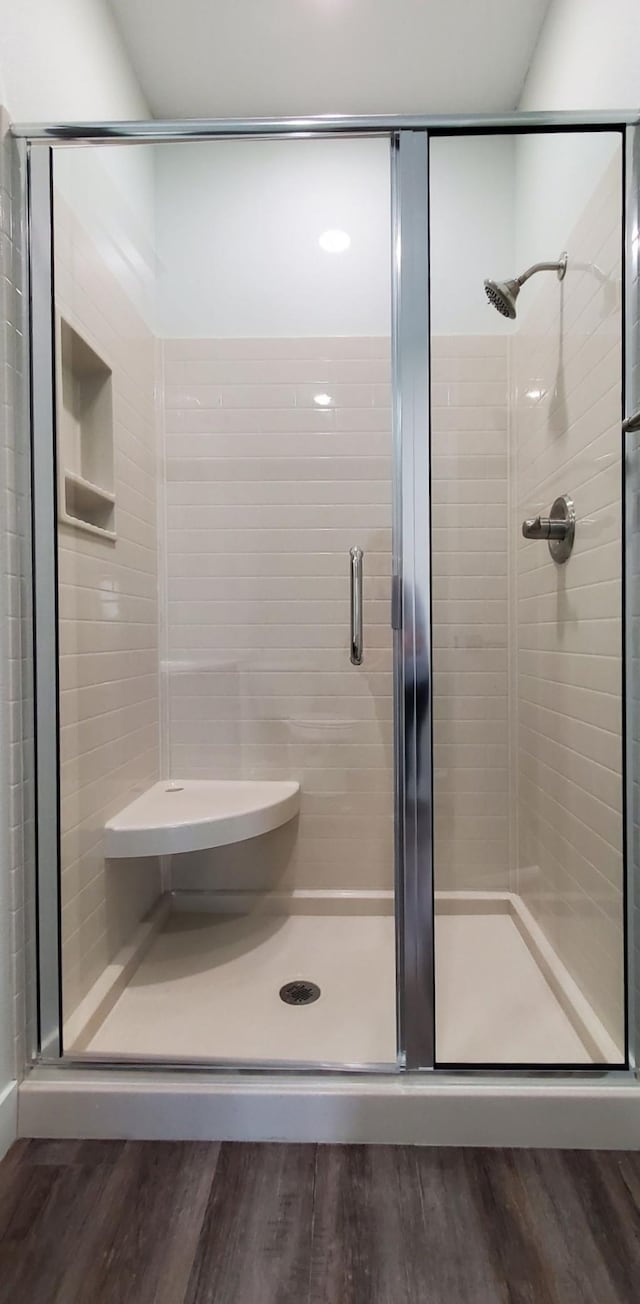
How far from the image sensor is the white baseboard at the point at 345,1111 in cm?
108

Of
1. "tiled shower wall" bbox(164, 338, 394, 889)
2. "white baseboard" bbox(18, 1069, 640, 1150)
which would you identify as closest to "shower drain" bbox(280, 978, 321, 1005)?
"white baseboard" bbox(18, 1069, 640, 1150)

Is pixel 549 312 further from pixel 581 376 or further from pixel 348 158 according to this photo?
pixel 348 158

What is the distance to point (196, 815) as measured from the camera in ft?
5.19

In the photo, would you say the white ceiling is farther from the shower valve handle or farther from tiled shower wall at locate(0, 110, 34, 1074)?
the shower valve handle

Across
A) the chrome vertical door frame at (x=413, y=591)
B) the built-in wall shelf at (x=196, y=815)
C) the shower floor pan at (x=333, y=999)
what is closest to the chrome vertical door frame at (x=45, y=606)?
the shower floor pan at (x=333, y=999)

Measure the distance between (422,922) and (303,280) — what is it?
1.94 metres

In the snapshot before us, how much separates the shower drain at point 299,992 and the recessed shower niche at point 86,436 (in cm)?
127

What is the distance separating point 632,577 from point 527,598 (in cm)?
44

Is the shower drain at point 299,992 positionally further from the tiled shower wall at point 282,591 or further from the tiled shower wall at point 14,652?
the tiled shower wall at point 14,652

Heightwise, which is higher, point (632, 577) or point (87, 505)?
point (87, 505)

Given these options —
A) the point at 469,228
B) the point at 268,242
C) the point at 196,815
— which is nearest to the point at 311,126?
the point at 469,228

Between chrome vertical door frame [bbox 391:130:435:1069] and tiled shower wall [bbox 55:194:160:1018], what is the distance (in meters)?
0.71

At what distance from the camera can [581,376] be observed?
1356 mm

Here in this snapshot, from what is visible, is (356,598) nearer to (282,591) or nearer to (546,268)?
(282,591)
